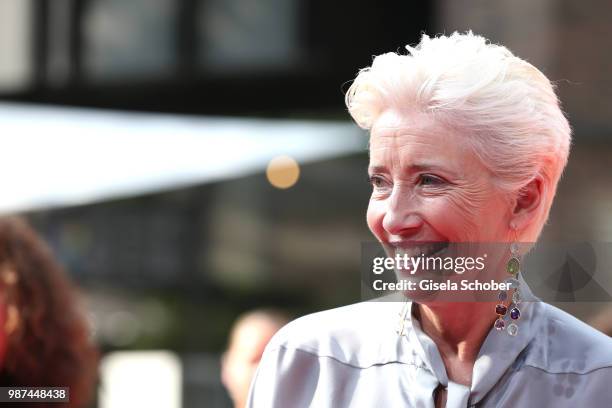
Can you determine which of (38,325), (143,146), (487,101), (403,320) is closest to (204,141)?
(143,146)

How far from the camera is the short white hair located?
1.14 meters

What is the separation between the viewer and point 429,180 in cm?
117

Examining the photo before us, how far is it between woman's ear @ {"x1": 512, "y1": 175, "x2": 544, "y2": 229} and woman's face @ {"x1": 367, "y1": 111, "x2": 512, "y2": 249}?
0.07 feet

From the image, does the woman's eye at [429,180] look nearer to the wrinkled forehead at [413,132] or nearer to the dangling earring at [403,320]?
the wrinkled forehead at [413,132]

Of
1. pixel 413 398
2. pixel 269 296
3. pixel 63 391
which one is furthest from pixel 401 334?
pixel 269 296

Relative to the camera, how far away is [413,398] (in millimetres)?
1201

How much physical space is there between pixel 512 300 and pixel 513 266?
0.14 ft

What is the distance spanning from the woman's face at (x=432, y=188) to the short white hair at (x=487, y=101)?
0.6 inches

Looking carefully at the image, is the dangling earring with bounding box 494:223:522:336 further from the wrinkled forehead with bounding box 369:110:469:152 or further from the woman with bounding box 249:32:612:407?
the wrinkled forehead with bounding box 369:110:469:152

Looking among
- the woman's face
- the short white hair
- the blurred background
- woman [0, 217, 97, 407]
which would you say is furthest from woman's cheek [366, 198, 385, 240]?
the blurred background

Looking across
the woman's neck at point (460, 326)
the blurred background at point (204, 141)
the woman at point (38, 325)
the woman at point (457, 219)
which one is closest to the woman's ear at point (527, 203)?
the woman at point (457, 219)

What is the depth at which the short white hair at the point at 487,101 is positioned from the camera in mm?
1143

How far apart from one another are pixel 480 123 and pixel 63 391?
4.06ft

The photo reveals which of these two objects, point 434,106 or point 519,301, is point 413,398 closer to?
point 519,301
